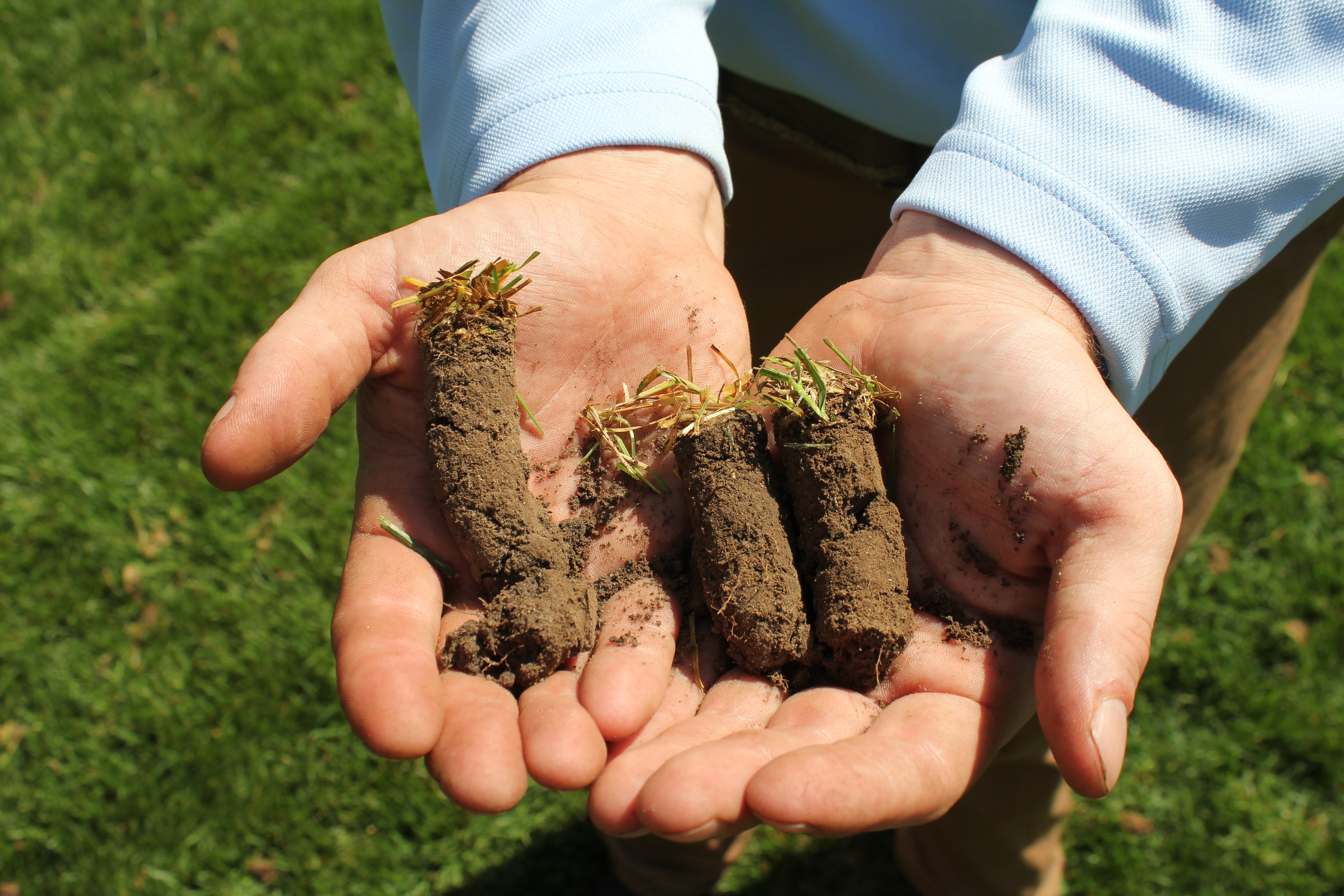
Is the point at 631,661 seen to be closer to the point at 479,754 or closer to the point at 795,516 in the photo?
the point at 479,754

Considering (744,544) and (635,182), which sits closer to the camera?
(744,544)

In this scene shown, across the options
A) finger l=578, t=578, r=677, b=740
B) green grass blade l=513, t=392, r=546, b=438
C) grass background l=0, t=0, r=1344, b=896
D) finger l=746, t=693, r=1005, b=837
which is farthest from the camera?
grass background l=0, t=0, r=1344, b=896

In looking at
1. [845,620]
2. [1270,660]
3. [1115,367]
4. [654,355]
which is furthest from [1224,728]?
[654,355]

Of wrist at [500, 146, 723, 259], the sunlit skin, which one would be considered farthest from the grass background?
wrist at [500, 146, 723, 259]

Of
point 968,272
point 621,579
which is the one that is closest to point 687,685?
point 621,579

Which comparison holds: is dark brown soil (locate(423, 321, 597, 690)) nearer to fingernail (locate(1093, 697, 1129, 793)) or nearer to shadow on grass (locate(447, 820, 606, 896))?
fingernail (locate(1093, 697, 1129, 793))

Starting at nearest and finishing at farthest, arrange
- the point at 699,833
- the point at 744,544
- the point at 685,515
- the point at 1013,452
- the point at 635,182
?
the point at 699,833
the point at 1013,452
the point at 744,544
the point at 685,515
the point at 635,182

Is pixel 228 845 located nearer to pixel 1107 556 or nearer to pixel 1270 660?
pixel 1107 556

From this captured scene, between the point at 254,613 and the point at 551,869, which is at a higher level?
the point at 254,613
